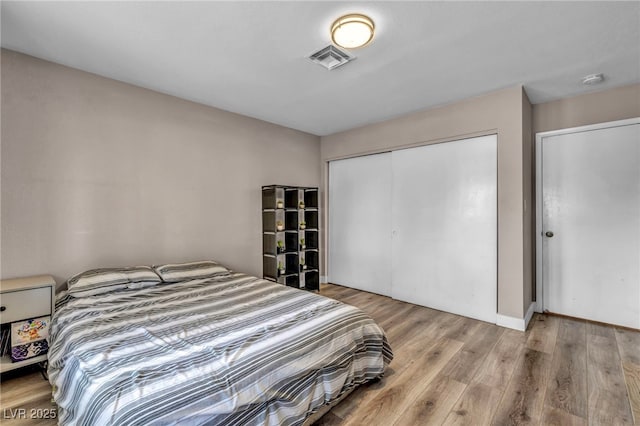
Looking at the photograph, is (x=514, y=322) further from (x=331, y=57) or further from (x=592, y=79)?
(x=331, y=57)

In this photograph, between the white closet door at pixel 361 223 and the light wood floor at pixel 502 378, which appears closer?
the light wood floor at pixel 502 378

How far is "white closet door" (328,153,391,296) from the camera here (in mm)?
4117

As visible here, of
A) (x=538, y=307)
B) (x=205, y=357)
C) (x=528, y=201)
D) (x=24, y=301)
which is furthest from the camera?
(x=538, y=307)

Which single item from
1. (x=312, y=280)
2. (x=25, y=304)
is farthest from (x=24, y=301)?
(x=312, y=280)

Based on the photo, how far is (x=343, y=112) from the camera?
12.0 feet

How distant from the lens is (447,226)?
3.44 m

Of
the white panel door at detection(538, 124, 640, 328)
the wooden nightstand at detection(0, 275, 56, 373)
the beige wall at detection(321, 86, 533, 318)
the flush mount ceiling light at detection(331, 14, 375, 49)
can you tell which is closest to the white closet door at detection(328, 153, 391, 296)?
the beige wall at detection(321, 86, 533, 318)

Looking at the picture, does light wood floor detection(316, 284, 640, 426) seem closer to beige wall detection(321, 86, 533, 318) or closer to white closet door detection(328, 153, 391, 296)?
beige wall detection(321, 86, 533, 318)

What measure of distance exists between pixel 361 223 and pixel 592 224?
8.73 ft

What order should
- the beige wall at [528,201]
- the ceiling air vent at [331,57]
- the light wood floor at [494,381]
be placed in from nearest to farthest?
the light wood floor at [494,381]
the ceiling air vent at [331,57]
the beige wall at [528,201]

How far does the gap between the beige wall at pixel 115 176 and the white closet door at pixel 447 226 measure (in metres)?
1.98

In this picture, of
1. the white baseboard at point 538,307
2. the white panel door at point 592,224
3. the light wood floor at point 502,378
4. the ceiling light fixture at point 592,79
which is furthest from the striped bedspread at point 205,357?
the ceiling light fixture at point 592,79

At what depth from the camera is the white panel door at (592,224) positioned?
2.87 m

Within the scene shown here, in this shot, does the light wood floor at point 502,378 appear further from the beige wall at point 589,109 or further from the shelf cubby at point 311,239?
the beige wall at point 589,109
